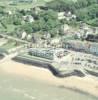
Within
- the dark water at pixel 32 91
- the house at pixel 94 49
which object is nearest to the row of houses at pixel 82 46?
the house at pixel 94 49

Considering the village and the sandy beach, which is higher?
the village

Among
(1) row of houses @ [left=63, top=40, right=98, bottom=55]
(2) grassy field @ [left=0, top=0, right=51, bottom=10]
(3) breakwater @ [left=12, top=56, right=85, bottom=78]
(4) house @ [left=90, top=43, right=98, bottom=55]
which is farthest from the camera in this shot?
(2) grassy field @ [left=0, top=0, right=51, bottom=10]

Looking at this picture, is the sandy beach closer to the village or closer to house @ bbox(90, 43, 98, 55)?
the village

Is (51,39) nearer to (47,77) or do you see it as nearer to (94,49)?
(94,49)

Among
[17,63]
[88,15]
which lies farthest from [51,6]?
[17,63]

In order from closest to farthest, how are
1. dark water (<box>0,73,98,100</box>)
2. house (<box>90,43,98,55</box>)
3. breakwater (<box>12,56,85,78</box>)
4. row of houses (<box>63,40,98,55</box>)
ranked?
1. dark water (<box>0,73,98,100</box>)
2. breakwater (<box>12,56,85,78</box>)
3. house (<box>90,43,98,55</box>)
4. row of houses (<box>63,40,98,55</box>)

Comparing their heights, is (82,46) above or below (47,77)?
above

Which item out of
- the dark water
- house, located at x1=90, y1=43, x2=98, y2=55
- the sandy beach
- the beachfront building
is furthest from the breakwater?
house, located at x1=90, y1=43, x2=98, y2=55

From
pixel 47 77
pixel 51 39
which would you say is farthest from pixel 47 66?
pixel 51 39
